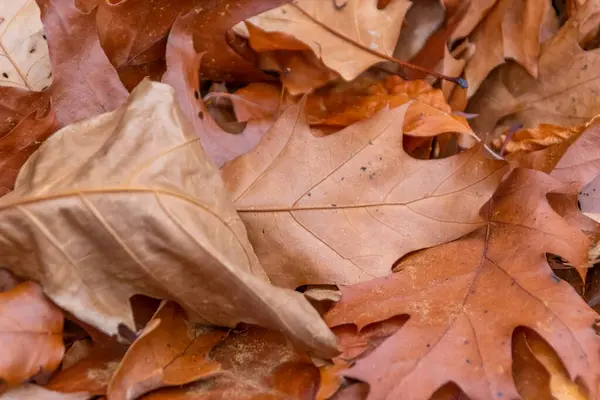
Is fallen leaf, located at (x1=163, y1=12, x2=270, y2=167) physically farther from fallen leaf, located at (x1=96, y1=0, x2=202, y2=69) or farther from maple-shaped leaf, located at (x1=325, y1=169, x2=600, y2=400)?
maple-shaped leaf, located at (x1=325, y1=169, x2=600, y2=400)

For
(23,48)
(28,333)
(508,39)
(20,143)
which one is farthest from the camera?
(508,39)

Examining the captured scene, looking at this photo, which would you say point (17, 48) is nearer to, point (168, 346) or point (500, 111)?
point (168, 346)

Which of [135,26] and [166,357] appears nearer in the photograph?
[166,357]

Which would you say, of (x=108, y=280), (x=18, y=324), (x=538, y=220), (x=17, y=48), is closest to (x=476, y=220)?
(x=538, y=220)

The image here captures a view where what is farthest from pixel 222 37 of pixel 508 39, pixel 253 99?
pixel 508 39

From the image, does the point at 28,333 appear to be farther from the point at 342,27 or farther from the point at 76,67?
the point at 342,27

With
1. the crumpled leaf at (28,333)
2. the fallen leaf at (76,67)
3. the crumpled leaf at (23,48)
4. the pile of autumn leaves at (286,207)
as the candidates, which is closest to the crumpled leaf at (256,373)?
the pile of autumn leaves at (286,207)

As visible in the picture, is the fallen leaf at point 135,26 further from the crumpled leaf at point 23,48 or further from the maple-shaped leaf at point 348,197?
the maple-shaped leaf at point 348,197
